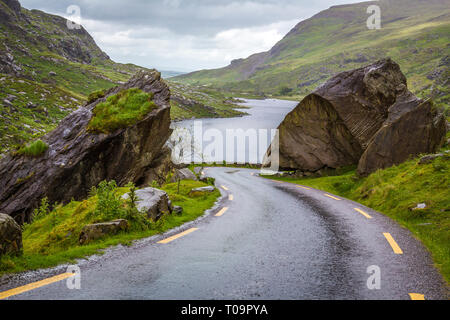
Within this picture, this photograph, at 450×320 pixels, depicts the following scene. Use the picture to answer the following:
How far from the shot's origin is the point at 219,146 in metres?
79.8

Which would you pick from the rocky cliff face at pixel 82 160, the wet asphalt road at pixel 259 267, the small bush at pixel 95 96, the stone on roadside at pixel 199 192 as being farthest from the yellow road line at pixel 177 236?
the small bush at pixel 95 96

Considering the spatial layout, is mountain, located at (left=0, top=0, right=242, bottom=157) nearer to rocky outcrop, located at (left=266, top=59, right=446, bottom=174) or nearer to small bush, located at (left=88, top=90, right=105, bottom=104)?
small bush, located at (left=88, top=90, right=105, bottom=104)

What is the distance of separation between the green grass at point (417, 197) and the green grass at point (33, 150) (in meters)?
16.3

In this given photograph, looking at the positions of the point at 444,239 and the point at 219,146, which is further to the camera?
the point at 219,146

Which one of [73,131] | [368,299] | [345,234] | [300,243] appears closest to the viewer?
[368,299]

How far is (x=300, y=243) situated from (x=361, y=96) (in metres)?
17.4

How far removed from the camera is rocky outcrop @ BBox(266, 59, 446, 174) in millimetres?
16719

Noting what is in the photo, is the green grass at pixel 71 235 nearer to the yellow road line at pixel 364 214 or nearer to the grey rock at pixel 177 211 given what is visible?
the grey rock at pixel 177 211

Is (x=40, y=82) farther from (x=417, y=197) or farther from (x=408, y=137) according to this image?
(x=417, y=197)

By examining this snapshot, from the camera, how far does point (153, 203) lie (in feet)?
30.5

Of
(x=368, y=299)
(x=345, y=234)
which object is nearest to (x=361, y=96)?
(x=345, y=234)

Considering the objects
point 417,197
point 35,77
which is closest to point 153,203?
point 417,197

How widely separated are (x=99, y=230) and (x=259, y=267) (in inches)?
155
